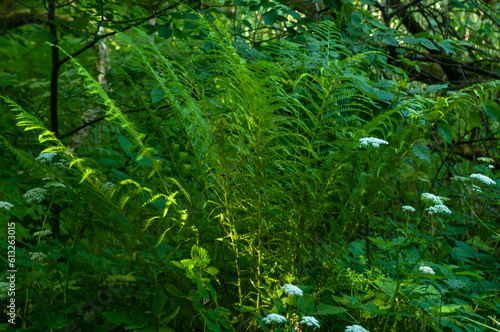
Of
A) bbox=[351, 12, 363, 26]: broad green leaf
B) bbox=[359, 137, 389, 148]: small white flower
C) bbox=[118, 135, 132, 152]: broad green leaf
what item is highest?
bbox=[351, 12, 363, 26]: broad green leaf

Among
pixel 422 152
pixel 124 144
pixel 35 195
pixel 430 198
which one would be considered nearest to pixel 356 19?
pixel 422 152

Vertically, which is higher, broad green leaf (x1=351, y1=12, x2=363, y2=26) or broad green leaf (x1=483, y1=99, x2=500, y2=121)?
broad green leaf (x1=351, y1=12, x2=363, y2=26)

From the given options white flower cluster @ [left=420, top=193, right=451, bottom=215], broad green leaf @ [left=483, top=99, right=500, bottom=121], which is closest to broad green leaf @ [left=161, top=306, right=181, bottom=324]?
white flower cluster @ [left=420, top=193, right=451, bottom=215]

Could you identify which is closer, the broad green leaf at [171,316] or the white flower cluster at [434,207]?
the broad green leaf at [171,316]

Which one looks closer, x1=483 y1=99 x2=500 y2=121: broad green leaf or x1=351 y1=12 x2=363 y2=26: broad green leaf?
x1=483 y1=99 x2=500 y2=121: broad green leaf

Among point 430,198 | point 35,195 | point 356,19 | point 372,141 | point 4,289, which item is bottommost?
point 4,289

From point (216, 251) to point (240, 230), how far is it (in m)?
0.10

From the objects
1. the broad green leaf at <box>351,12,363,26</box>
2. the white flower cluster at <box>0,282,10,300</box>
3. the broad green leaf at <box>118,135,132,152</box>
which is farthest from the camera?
the broad green leaf at <box>351,12,363,26</box>

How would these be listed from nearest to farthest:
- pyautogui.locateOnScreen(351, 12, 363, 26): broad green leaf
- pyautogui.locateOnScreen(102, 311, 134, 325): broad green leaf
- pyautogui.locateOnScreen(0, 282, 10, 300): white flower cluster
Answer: pyautogui.locateOnScreen(102, 311, 134, 325): broad green leaf → pyautogui.locateOnScreen(0, 282, 10, 300): white flower cluster → pyautogui.locateOnScreen(351, 12, 363, 26): broad green leaf

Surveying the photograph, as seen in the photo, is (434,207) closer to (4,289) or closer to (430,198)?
(430,198)

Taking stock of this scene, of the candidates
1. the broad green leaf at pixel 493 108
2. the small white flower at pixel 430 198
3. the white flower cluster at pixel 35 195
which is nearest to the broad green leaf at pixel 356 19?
the broad green leaf at pixel 493 108

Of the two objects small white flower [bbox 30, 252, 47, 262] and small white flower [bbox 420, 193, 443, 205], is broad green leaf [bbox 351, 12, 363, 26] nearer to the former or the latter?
small white flower [bbox 420, 193, 443, 205]

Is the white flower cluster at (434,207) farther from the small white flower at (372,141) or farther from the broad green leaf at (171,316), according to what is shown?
the broad green leaf at (171,316)

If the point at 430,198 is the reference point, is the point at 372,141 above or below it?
above
